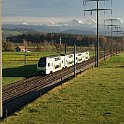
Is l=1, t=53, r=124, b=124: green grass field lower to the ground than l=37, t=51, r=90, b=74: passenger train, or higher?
lower

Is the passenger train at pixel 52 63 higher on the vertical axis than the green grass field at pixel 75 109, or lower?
higher

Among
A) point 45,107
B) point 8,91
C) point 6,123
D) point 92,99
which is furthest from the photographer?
point 8,91

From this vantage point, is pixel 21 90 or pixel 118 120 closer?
pixel 118 120

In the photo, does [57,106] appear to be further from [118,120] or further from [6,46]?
[6,46]

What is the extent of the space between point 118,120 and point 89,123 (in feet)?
6.11

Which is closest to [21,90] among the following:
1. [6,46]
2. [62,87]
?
[62,87]

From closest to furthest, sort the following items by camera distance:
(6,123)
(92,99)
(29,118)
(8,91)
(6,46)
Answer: (6,123)
(29,118)
(92,99)
(8,91)
(6,46)

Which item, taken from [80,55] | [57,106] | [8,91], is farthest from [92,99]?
[80,55]

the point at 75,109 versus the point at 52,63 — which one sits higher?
the point at 52,63

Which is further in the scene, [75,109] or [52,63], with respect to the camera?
[52,63]

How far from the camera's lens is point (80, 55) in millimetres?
86312

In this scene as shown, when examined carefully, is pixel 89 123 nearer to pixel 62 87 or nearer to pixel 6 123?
pixel 6 123

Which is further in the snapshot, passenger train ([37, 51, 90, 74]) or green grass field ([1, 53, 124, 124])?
passenger train ([37, 51, 90, 74])

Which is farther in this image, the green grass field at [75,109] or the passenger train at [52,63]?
the passenger train at [52,63]
